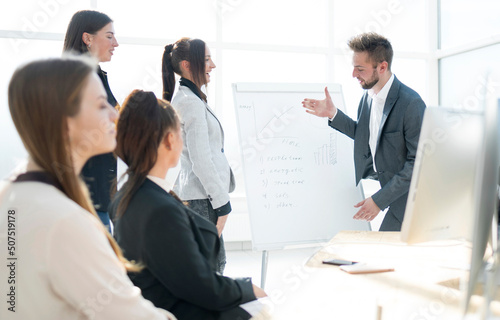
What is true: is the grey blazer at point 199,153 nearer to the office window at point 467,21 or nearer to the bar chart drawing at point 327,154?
the bar chart drawing at point 327,154

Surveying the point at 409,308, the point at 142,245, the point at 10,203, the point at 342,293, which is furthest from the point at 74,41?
the point at 409,308

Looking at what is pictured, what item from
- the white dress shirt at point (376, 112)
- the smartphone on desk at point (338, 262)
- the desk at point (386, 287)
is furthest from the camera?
the white dress shirt at point (376, 112)

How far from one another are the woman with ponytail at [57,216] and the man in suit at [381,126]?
184 cm

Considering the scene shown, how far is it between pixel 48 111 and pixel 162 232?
431 mm

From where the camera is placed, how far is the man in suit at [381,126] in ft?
8.38

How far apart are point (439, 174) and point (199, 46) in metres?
1.48

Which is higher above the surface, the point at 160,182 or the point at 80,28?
the point at 80,28

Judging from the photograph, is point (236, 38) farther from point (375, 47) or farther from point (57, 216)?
point (57, 216)

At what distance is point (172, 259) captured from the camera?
122 centimetres

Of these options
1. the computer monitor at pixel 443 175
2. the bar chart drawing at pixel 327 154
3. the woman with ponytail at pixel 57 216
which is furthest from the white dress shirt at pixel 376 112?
the woman with ponytail at pixel 57 216

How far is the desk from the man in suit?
67 centimetres

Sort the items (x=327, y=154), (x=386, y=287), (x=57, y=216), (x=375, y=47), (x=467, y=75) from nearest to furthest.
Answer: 1. (x=57, y=216)
2. (x=386, y=287)
3. (x=375, y=47)
4. (x=327, y=154)
5. (x=467, y=75)

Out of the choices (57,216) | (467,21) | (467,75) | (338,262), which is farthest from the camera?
(467,75)

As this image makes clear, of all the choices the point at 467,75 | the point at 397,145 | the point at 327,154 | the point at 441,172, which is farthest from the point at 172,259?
the point at 467,75
